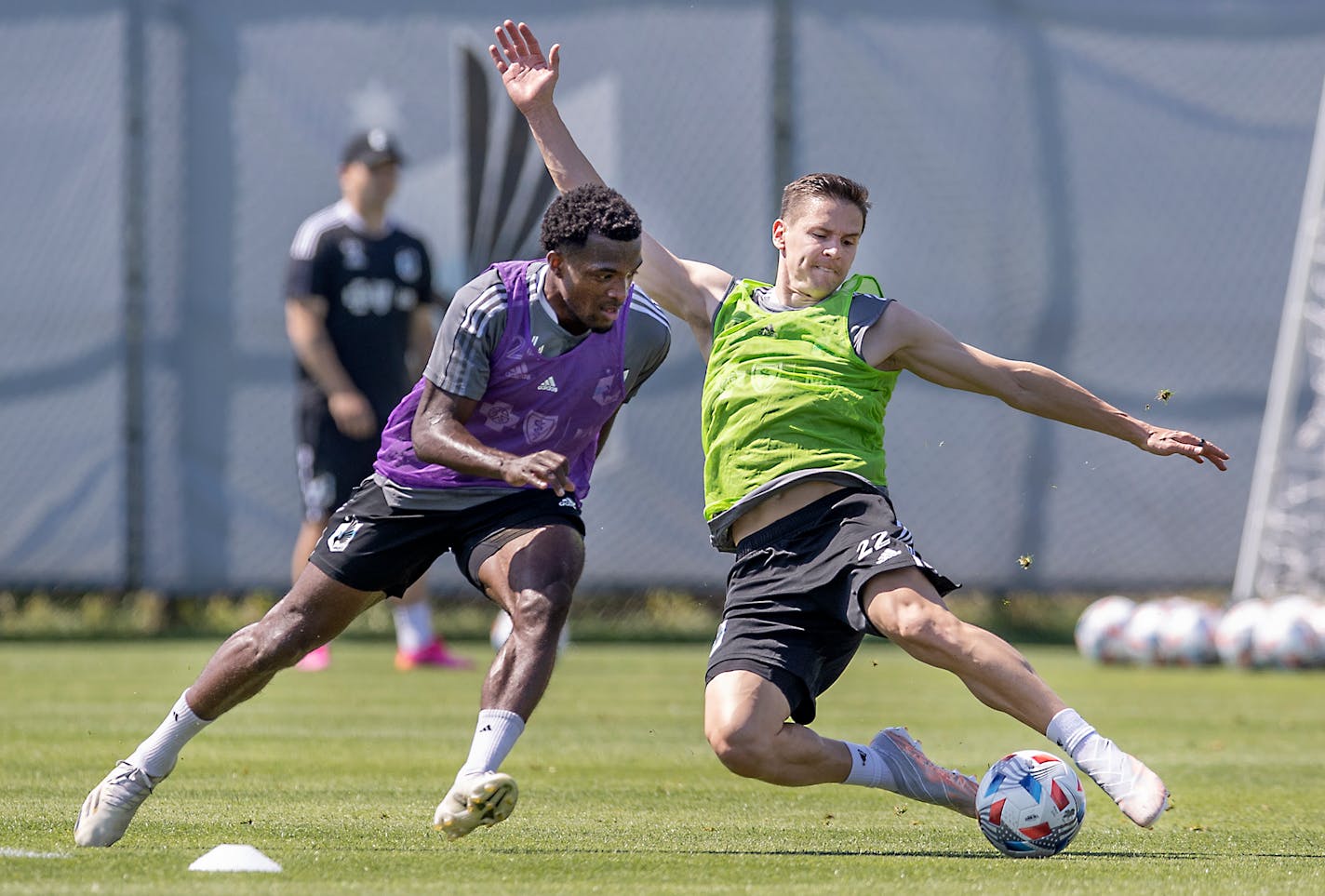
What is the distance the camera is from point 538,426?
217 inches

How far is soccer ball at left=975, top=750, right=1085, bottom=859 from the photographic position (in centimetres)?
510

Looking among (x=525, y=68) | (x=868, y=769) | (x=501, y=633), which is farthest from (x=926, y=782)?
(x=501, y=633)

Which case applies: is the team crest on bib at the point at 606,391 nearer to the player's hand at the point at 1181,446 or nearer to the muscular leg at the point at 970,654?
the muscular leg at the point at 970,654

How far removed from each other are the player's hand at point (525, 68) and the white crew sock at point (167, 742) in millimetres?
2102

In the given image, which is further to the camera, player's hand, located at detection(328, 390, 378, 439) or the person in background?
the person in background

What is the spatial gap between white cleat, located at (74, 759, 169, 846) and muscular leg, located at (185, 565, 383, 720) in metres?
0.30

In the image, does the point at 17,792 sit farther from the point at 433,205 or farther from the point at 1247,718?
the point at 433,205

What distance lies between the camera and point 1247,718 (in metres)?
9.42

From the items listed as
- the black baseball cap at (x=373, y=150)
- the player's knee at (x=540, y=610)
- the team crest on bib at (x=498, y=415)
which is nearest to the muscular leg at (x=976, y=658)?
the player's knee at (x=540, y=610)

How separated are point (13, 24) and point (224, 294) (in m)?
2.56

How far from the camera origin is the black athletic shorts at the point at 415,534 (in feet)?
17.8

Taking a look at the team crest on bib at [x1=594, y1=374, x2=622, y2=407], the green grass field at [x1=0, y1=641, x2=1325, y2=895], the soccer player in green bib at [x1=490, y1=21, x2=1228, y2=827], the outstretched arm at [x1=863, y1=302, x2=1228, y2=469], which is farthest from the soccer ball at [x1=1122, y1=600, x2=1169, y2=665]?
the team crest on bib at [x1=594, y1=374, x2=622, y2=407]

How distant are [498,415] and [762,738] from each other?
3.75 feet

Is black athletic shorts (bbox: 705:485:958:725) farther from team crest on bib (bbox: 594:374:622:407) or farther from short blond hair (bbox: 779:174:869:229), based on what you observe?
short blond hair (bbox: 779:174:869:229)
